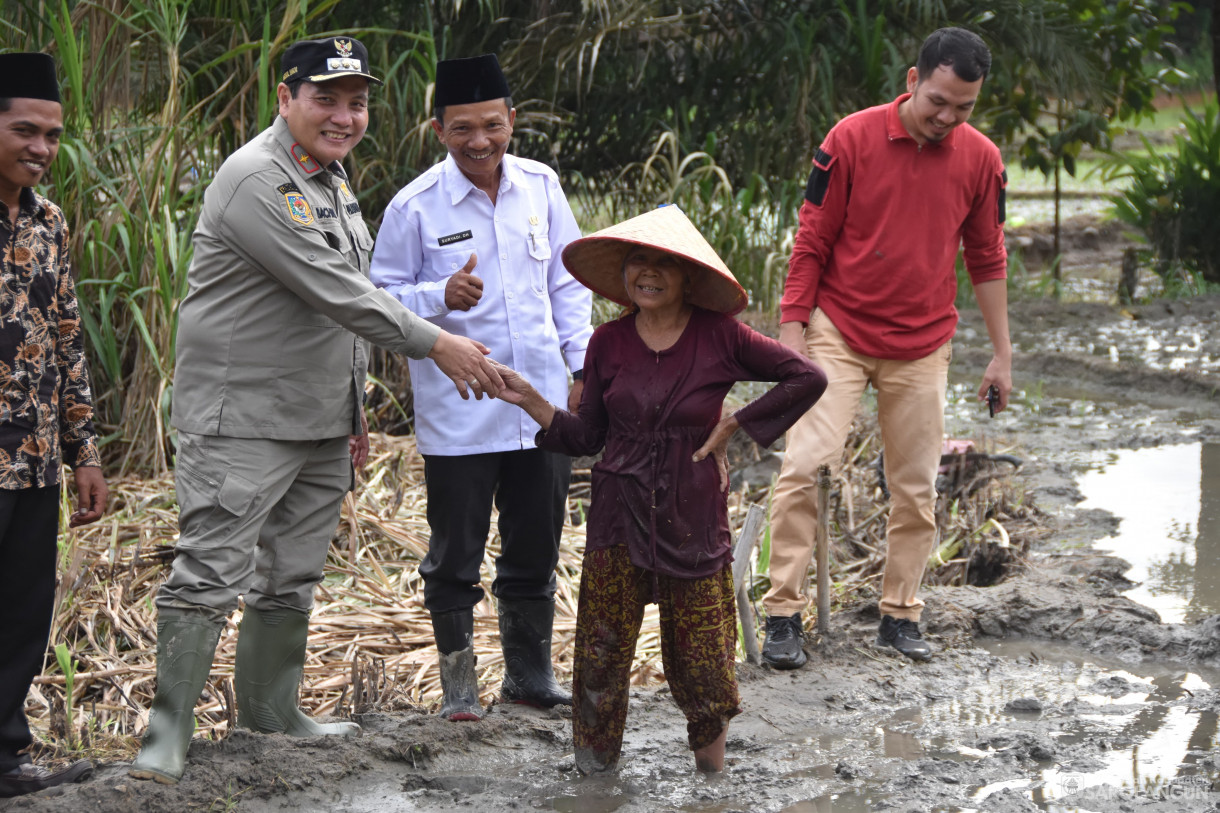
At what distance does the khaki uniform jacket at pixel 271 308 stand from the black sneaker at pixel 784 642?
1620 millimetres

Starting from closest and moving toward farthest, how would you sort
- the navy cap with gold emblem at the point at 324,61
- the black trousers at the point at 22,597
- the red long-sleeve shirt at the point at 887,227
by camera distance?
the black trousers at the point at 22,597 → the navy cap with gold emblem at the point at 324,61 → the red long-sleeve shirt at the point at 887,227

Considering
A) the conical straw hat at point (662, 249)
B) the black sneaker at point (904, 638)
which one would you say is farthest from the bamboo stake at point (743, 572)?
the conical straw hat at point (662, 249)

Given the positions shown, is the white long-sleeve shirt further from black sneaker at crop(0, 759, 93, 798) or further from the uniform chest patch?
black sneaker at crop(0, 759, 93, 798)

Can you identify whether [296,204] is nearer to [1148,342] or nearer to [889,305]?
[889,305]

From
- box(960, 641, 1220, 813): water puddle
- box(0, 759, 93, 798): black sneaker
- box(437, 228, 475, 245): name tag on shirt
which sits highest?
box(437, 228, 475, 245): name tag on shirt

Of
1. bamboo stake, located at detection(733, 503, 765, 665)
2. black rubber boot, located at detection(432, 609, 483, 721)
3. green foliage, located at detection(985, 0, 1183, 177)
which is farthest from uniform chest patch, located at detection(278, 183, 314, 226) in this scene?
green foliage, located at detection(985, 0, 1183, 177)

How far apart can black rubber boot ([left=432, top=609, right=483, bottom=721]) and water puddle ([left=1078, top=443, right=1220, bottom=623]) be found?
2567 mm

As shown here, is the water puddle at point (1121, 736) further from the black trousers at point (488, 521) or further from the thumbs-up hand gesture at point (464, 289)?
the thumbs-up hand gesture at point (464, 289)

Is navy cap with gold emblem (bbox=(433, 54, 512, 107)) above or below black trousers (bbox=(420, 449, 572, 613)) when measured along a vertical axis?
above

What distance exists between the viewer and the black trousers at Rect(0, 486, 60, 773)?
117 inches

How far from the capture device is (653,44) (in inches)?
353

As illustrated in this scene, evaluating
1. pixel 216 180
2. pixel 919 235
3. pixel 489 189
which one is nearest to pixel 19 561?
pixel 216 180

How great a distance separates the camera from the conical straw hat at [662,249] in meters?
3.05

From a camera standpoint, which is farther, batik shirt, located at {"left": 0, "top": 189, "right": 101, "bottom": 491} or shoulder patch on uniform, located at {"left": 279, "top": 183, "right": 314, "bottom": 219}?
shoulder patch on uniform, located at {"left": 279, "top": 183, "right": 314, "bottom": 219}
